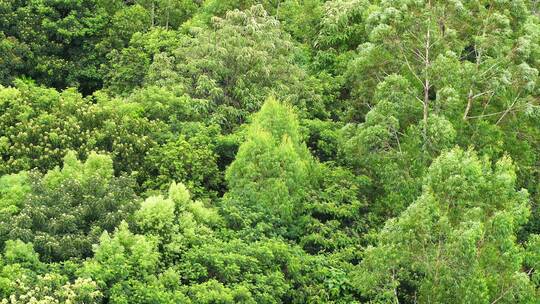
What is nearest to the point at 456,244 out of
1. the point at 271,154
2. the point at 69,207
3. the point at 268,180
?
the point at 268,180

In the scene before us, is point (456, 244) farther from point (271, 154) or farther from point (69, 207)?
point (69, 207)

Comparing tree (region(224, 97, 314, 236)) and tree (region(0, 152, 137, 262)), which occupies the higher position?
tree (region(0, 152, 137, 262))

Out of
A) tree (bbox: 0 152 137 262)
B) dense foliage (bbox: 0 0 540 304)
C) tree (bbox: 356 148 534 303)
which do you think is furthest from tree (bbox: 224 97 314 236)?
tree (bbox: 356 148 534 303)

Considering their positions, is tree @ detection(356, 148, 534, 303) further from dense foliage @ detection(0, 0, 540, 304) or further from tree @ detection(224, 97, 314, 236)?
tree @ detection(224, 97, 314, 236)

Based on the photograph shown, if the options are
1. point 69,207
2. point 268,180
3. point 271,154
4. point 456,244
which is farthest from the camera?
point 271,154

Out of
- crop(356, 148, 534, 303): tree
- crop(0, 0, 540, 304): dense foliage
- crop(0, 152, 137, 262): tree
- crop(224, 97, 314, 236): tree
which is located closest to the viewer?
crop(356, 148, 534, 303): tree

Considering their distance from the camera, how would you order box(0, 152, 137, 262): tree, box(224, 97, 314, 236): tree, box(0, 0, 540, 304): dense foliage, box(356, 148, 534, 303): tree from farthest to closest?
box(224, 97, 314, 236): tree, box(0, 152, 137, 262): tree, box(0, 0, 540, 304): dense foliage, box(356, 148, 534, 303): tree

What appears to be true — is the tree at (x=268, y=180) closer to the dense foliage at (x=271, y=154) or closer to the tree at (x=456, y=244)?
the dense foliage at (x=271, y=154)

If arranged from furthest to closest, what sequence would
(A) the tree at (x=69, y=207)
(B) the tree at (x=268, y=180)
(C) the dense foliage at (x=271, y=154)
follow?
(B) the tree at (x=268, y=180), (A) the tree at (x=69, y=207), (C) the dense foliage at (x=271, y=154)

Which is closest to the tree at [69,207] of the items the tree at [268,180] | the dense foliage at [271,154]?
the dense foliage at [271,154]
